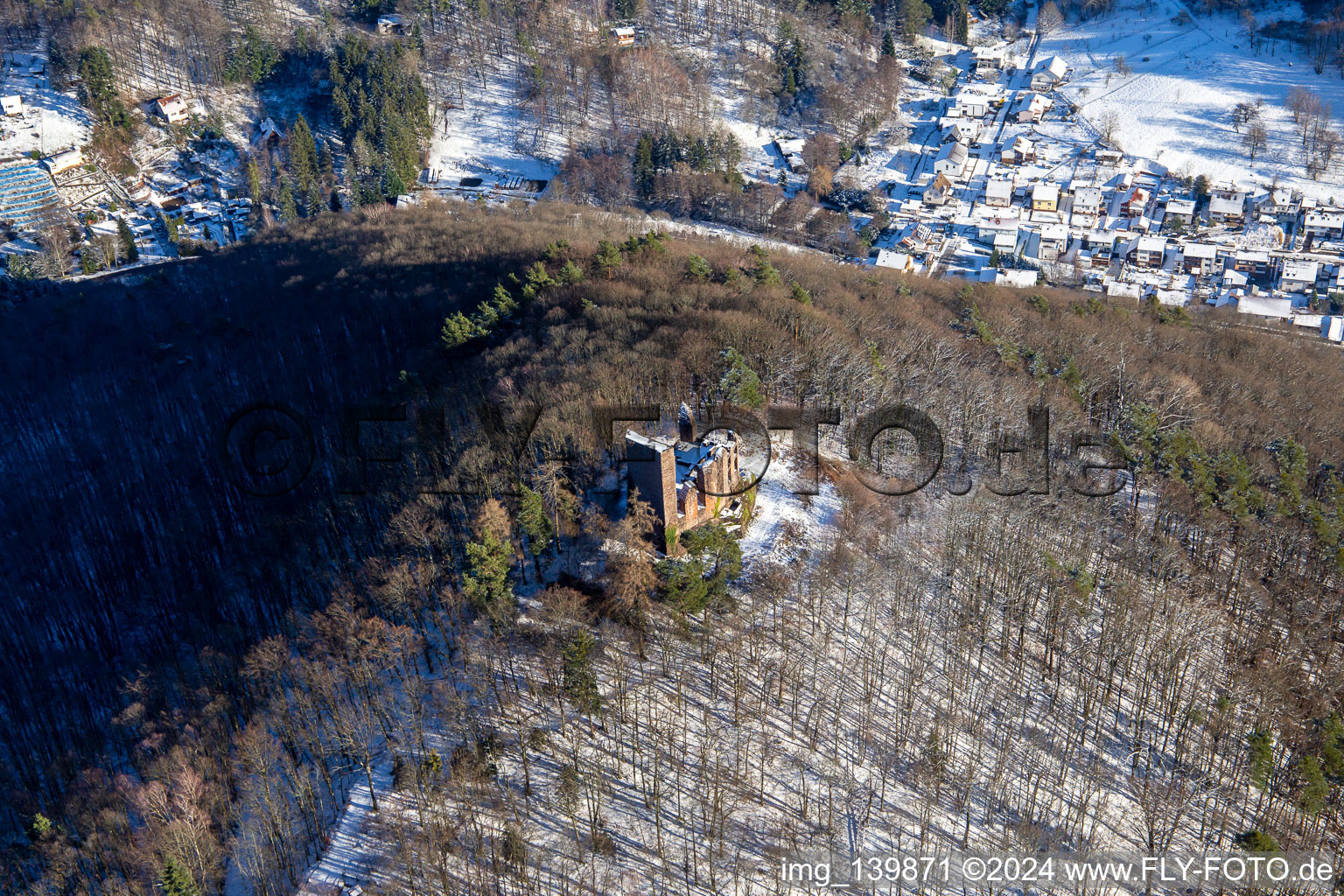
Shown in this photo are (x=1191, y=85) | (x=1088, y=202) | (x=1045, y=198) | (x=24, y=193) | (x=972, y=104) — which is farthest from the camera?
(x=1191, y=85)

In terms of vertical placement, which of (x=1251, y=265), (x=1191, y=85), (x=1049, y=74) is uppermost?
(x=1049, y=74)

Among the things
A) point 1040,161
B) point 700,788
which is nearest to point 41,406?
point 700,788

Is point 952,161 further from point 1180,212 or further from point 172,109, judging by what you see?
point 172,109

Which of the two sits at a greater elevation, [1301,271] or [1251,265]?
[1251,265]

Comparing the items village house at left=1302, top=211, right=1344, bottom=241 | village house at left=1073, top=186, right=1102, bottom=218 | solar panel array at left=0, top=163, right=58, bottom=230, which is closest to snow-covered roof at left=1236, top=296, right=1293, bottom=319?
village house at left=1302, top=211, right=1344, bottom=241

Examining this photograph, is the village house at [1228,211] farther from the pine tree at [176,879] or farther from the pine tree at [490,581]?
the pine tree at [176,879]

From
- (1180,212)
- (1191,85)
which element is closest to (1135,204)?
(1180,212)

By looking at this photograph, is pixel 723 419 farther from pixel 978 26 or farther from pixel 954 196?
pixel 978 26
